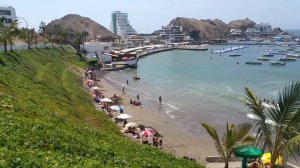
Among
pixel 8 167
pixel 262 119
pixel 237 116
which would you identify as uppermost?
pixel 262 119

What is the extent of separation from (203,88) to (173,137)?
33.3 metres

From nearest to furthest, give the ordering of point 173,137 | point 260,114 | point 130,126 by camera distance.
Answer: point 260,114 → point 130,126 → point 173,137

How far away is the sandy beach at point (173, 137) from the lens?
30.6 m

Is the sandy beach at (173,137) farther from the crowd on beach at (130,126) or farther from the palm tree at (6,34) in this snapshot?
the palm tree at (6,34)

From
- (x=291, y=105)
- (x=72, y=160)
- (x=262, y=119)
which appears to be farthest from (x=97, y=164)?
(x=291, y=105)

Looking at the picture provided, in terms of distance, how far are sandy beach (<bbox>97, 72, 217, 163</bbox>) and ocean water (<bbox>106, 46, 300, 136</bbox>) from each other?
1428 mm

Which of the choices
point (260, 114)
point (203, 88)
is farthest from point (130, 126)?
point (203, 88)

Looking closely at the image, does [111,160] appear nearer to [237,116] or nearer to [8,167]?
[8,167]

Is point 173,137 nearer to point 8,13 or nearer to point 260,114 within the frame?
point 260,114

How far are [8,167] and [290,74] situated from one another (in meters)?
87.4

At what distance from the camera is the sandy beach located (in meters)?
30.6

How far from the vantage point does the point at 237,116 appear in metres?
45.1

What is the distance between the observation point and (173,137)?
115 ft

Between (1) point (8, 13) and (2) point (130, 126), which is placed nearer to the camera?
(2) point (130, 126)
